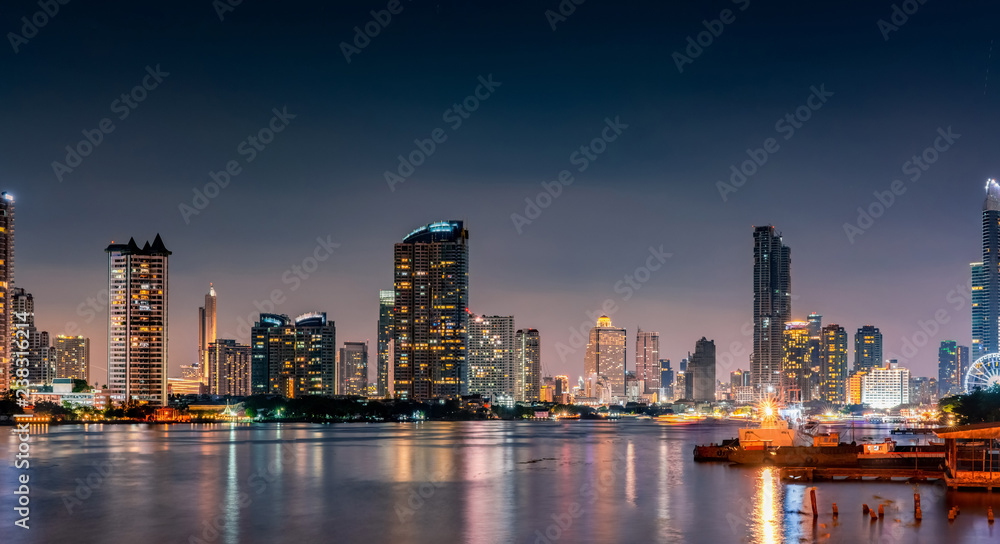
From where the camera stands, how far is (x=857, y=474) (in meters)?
85.8

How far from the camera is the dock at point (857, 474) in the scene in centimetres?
8531

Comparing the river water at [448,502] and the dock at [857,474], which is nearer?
the river water at [448,502]

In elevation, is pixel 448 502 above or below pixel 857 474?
below

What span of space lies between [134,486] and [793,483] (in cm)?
6065

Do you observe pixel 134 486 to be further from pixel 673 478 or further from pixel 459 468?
pixel 673 478

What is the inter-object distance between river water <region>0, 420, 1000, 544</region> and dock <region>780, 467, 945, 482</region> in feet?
5.74

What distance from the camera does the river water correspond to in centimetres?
6078

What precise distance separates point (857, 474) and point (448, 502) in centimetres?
3779

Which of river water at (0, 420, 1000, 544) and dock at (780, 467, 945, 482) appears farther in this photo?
dock at (780, 467, 945, 482)

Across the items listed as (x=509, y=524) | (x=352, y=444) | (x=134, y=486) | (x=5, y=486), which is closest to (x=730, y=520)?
(x=509, y=524)

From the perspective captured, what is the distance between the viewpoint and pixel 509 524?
215 feet

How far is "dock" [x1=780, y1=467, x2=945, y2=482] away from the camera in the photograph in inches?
3359

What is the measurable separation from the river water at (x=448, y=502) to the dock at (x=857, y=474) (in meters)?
1.75

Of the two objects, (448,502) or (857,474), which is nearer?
(448,502)
